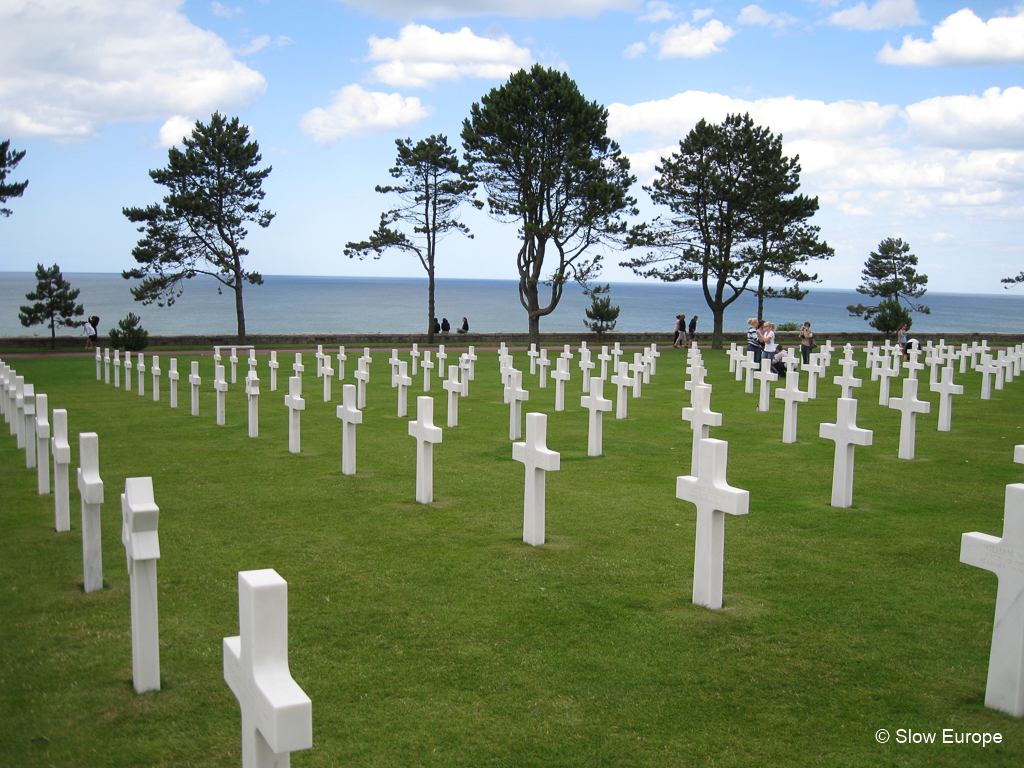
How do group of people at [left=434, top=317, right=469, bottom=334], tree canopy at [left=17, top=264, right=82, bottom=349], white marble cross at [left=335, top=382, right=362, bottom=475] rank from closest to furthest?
white marble cross at [left=335, top=382, right=362, bottom=475], tree canopy at [left=17, top=264, right=82, bottom=349], group of people at [left=434, top=317, right=469, bottom=334]

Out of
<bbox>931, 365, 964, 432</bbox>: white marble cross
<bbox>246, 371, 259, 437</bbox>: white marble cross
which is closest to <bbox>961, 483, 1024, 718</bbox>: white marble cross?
<bbox>931, 365, 964, 432</bbox>: white marble cross

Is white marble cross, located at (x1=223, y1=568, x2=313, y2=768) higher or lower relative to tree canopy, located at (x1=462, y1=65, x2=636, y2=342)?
lower

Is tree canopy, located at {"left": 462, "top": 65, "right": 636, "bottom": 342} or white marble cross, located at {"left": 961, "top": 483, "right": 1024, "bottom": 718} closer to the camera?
white marble cross, located at {"left": 961, "top": 483, "right": 1024, "bottom": 718}

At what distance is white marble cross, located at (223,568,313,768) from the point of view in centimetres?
231

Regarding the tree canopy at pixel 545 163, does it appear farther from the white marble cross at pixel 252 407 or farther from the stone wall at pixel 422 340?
the white marble cross at pixel 252 407

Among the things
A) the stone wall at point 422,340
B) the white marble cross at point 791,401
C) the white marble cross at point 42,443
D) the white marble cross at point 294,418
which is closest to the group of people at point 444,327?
the stone wall at point 422,340

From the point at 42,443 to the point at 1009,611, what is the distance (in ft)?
25.4

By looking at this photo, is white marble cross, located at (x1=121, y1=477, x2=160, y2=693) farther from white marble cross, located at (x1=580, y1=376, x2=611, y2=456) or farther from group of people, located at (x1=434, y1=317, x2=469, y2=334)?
group of people, located at (x1=434, y1=317, x2=469, y2=334)

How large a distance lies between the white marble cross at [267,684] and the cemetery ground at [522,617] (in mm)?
1226

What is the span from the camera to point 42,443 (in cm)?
789

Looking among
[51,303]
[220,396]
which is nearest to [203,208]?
[51,303]

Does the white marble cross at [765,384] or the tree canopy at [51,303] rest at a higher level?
the tree canopy at [51,303]

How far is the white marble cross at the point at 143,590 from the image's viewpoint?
4090 mm

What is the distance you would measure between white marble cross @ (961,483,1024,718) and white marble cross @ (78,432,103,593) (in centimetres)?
481
